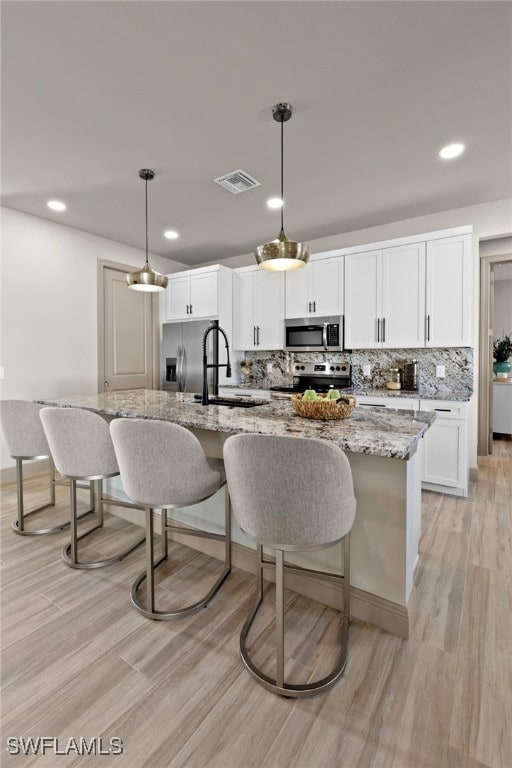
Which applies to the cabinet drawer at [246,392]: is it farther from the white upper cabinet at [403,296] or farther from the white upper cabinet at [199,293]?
the white upper cabinet at [403,296]

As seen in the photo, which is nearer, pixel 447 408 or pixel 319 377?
pixel 447 408

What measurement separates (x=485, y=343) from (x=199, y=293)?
351cm

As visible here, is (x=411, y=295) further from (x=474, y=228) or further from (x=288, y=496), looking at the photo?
(x=288, y=496)

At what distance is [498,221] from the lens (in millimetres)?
3367

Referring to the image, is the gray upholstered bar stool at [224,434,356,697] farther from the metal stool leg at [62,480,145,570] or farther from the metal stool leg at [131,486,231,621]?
the metal stool leg at [62,480,145,570]

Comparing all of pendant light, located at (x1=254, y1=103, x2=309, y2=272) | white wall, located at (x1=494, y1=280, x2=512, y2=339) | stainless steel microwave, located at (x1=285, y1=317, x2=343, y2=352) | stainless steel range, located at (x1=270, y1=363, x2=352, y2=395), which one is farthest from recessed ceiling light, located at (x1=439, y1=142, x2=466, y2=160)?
white wall, located at (x1=494, y1=280, x2=512, y2=339)

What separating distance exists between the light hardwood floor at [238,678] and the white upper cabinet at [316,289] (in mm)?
2785

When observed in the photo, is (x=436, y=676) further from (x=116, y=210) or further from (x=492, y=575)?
(x=116, y=210)

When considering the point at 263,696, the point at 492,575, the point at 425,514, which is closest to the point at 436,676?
the point at 263,696

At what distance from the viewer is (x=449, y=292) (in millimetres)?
3266

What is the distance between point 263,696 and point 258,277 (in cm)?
415

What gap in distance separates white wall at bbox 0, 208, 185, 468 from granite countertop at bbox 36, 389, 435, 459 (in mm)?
1703

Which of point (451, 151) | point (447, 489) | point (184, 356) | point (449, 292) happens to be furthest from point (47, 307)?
point (447, 489)

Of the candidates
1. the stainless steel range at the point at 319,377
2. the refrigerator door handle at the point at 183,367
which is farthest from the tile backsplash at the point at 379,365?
the refrigerator door handle at the point at 183,367
